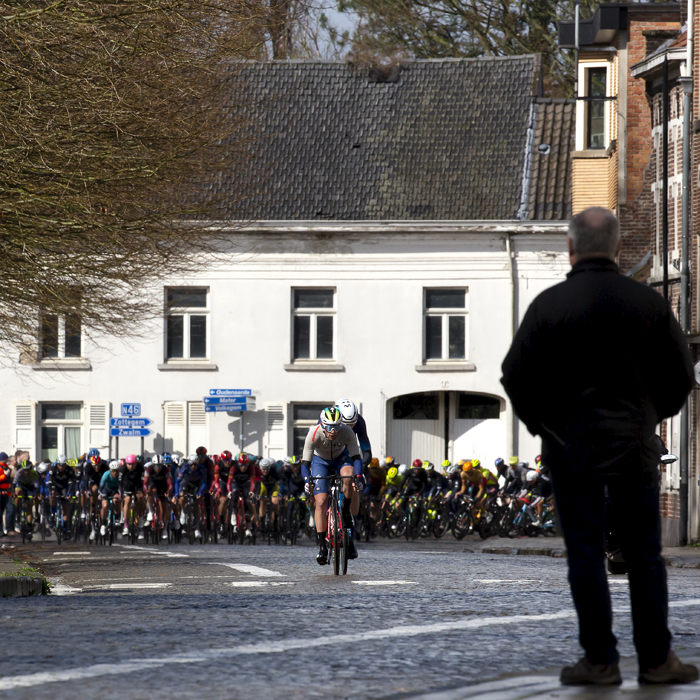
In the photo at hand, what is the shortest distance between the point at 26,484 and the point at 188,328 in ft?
30.8

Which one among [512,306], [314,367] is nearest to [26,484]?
[314,367]

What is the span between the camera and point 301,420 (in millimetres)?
37562

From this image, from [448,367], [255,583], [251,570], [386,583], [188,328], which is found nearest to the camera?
[386,583]

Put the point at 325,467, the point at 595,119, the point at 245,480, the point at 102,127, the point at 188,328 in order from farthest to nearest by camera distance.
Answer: the point at 188,328 < the point at 595,119 < the point at 245,480 < the point at 102,127 < the point at 325,467

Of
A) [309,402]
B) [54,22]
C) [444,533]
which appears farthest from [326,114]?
[54,22]

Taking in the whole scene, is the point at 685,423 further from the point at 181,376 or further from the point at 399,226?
the point at 181,376

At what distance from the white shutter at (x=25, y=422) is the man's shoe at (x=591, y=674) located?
3357cm

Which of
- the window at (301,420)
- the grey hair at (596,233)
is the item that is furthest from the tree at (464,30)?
the grey hair at (596,233)

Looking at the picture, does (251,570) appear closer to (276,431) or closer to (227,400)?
(227,400)

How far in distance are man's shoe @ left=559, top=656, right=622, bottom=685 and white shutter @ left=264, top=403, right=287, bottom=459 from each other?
103 ft

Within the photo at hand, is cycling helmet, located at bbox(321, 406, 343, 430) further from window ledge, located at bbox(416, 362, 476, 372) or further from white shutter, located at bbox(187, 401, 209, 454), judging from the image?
white shutter, located at bbox(187, 401, 209, 454)

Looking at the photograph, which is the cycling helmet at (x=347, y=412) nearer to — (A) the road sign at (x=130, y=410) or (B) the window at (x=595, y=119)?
(B) the window at (x=595, y=119)

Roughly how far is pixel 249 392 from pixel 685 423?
578 inches

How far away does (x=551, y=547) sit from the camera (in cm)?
2427
